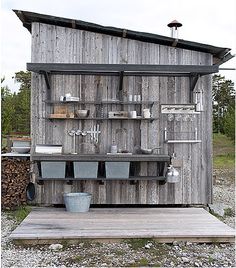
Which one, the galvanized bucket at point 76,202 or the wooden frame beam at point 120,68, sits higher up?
the wooden frame beam at point 120,68

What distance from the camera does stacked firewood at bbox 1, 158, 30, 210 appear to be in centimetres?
618

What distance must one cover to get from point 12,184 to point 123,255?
112 inches

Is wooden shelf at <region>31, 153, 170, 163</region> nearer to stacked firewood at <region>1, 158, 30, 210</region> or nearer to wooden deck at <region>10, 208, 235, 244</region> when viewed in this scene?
stacked firewood at <region>1, 158, 30, 210</region>

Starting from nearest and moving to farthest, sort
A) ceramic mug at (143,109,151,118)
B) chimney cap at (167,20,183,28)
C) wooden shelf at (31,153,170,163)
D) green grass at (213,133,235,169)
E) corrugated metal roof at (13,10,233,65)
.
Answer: wooden shelf at (31,153,170,163) < corrugated metal roof at (13,10,233,65) < ceramic mug at (143,109,151,118) < chimney cap at (167,20,183,28) < green grass at (213,133,235,169)

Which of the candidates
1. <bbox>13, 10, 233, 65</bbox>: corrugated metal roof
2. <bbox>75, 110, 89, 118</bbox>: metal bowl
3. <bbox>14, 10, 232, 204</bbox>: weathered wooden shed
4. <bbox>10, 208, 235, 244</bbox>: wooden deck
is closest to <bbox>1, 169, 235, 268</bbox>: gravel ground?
<bbox>10, 208, 235, 244</bbox>: wooden deck

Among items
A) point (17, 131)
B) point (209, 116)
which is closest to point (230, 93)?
point (17, 131)

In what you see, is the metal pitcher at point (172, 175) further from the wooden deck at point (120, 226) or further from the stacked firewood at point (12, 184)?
the stacked firewood at point (12, 184)

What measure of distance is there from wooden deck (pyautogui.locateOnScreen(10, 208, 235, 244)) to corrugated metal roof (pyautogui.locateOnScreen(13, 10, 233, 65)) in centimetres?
253

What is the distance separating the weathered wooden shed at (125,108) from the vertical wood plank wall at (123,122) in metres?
0.02

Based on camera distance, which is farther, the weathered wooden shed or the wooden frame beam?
the weathered wooden shed

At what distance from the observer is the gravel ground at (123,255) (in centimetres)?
375

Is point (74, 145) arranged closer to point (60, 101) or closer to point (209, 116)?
point (60, 101)

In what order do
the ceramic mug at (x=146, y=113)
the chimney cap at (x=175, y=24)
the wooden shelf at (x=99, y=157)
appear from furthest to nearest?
the chimney cap at (x=175, y=24), the ceramic mug at (x=146, y=113), the wooden shelf at (x=99, y=157)

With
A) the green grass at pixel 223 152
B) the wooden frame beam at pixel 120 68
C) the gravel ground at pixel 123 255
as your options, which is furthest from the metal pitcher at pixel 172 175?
the green grass at pixel 223 152
